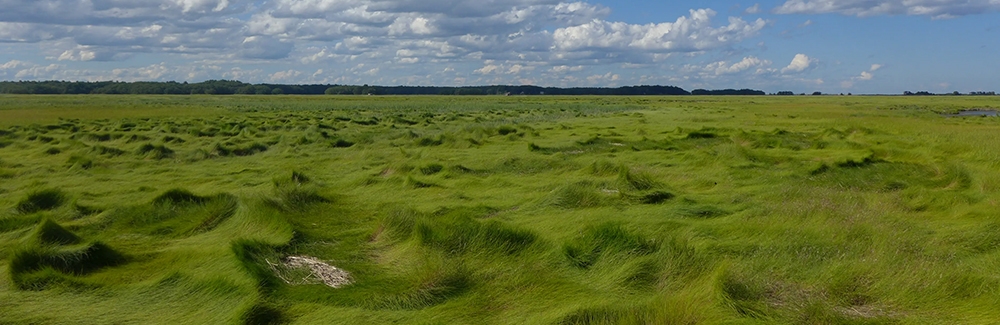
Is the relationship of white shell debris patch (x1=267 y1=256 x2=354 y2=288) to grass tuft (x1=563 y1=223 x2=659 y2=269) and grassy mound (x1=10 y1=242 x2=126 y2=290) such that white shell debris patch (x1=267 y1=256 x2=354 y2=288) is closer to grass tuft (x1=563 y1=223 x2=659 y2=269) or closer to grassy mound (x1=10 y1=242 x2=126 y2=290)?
grassy mound (x1=10 y1=242 x2=126 y2=290)

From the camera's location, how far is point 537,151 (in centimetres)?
1567

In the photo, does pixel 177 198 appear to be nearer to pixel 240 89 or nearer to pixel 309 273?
pixel 309 273

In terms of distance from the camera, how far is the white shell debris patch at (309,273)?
→ 534 centimetres

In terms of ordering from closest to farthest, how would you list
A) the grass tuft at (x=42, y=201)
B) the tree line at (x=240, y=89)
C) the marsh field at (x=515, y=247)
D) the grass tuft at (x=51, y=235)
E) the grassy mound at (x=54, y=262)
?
the marsh field at (x=515, y=247), the grassy mound at (x=54, y=262), the grass tuft at (x=51, y=235), the grass tuft at (x=42, y=201), the tree line at (x=240, y=89)

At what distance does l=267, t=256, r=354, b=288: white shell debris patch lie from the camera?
17.5 ft

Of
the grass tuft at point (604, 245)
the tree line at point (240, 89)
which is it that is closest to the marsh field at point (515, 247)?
the grass tuft at point (604, 245)

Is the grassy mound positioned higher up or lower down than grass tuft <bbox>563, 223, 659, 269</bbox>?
lower down

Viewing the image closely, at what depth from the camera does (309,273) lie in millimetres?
5535

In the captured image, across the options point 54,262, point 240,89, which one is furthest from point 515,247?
point 240,89

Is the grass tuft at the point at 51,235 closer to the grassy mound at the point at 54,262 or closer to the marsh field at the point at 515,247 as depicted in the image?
the marsh field at the point at 515,247

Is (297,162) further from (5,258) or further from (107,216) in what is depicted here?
(5,258)

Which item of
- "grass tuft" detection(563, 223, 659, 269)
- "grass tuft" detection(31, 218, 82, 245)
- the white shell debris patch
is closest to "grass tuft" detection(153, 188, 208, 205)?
"grass tuft" detection(31, 218, 82, 245)

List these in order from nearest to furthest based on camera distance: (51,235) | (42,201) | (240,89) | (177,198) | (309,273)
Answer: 1. (309,273)
2. (51,235)
3. (177,198)
4. (42,201)
5. (240,89)

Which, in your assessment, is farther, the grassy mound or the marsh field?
the grassy mound
